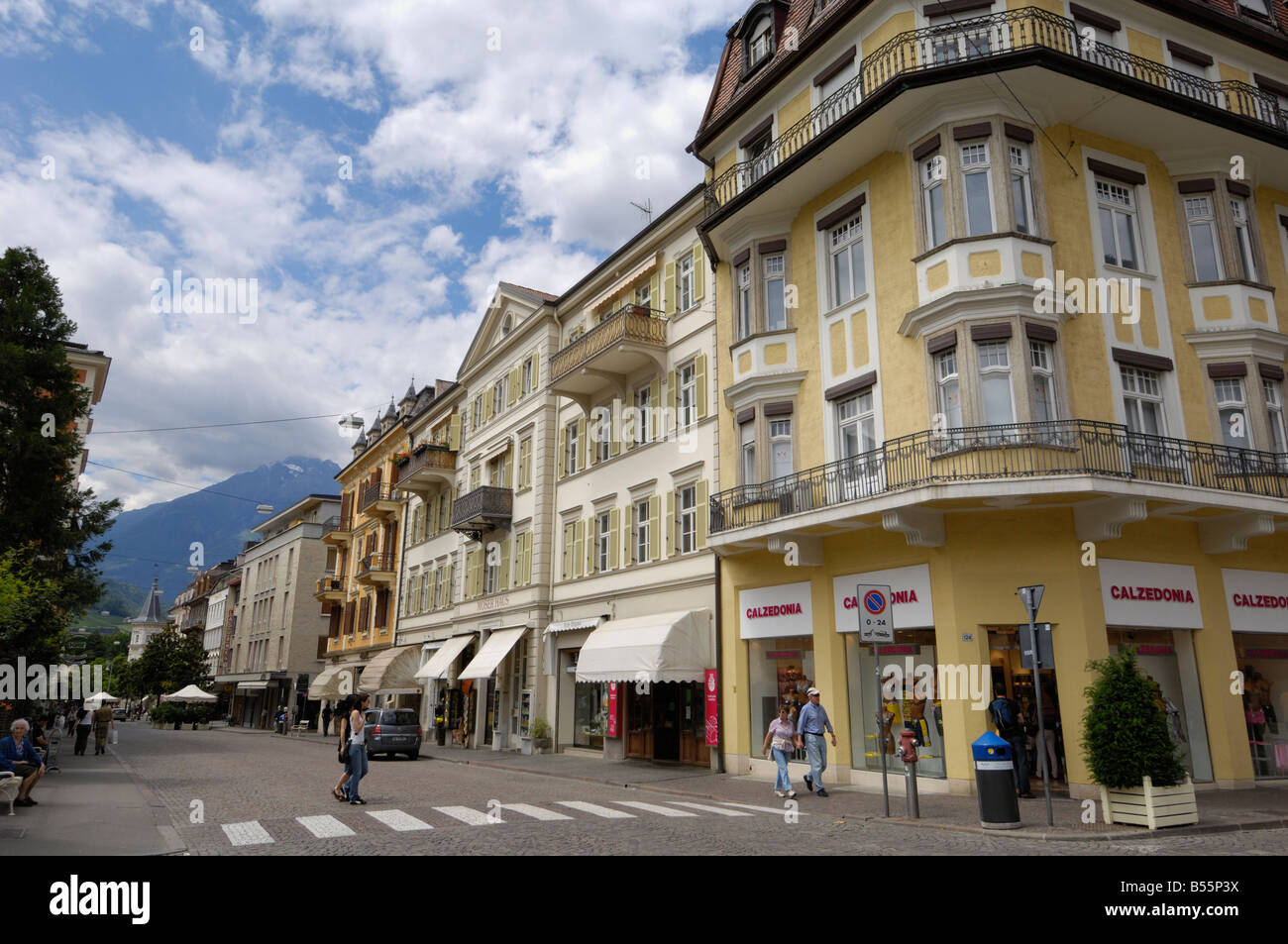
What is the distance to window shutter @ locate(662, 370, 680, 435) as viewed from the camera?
80.5ft

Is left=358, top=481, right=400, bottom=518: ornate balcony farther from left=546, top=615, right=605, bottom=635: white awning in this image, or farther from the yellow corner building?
the yellow corner building

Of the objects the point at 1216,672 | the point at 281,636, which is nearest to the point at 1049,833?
the point at 1216,672

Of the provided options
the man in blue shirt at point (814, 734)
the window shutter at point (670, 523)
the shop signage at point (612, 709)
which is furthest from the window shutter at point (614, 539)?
the man in blue shirt at point (814, 734)

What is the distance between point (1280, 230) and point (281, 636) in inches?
2441

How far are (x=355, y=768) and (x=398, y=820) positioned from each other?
2.38m

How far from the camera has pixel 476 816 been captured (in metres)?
12.5

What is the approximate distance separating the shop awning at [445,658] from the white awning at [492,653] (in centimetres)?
241

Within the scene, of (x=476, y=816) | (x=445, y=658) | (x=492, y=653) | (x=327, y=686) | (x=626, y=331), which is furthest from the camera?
(x=327, y=686)

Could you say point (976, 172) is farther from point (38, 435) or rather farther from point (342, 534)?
point (342, 534)

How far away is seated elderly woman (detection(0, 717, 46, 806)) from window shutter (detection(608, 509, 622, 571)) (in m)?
15.1

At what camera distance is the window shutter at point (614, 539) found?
26.3 meters

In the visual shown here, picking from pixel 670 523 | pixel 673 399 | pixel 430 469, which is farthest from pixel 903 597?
pixel 430 469
